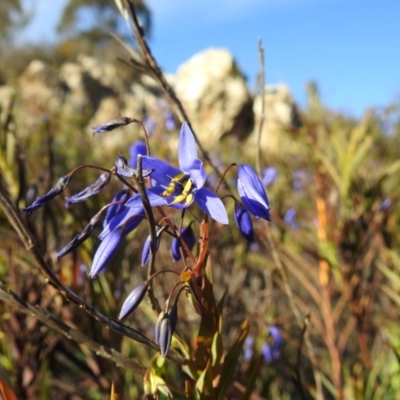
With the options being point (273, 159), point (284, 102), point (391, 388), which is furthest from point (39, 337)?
point (284, 102)

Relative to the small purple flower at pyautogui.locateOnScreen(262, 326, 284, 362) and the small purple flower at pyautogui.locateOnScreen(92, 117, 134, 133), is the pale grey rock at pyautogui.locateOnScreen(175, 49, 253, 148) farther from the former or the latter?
the small purple flower at pyautogui.locateOnScreen(92, 117, 134, 133)

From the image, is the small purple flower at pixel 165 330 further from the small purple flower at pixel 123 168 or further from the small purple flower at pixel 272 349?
the small purple flower at pixel 272 349

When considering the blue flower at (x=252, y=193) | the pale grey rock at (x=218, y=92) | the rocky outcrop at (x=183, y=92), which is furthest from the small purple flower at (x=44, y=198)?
the rocky outcrop at (x=183, y=92)

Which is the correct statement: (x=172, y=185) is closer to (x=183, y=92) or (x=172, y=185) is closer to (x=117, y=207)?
(x=117, y=207)

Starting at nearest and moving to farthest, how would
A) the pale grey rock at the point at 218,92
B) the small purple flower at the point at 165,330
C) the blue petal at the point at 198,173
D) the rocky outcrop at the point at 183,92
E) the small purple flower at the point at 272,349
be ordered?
the small purple flower at the point at 165,330 < the blue petal at the point at 198,173 < the small purple flower at the point at 272,349 < the pale grey rock at the point at 218,92 < the rocky outcrop at the point at 183,92

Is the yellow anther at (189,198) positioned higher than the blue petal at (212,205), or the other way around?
the yellow anther at (189,198)

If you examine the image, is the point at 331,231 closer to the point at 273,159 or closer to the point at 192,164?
the point at 192,164

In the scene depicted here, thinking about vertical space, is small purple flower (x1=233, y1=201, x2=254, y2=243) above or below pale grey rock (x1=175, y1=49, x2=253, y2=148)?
below

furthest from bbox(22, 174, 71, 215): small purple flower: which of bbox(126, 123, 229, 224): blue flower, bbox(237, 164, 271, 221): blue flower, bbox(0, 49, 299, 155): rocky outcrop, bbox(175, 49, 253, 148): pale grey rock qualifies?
bbox(0, 49, 299, 155): rocky outcrop
